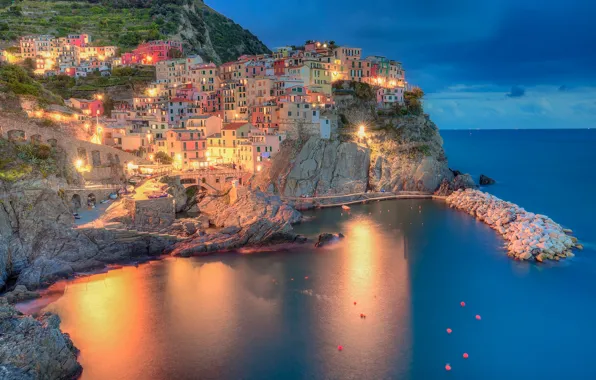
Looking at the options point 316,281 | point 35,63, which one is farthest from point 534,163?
point 35,63

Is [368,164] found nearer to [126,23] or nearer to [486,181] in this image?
[486,181]

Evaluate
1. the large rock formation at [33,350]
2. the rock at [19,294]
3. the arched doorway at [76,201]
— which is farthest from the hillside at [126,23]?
the large rock formation at [33,350]

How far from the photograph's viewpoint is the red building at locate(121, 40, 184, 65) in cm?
5934

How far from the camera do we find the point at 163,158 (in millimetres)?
39938

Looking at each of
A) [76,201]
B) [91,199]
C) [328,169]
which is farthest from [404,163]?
[76,201]

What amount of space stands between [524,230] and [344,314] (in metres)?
16.4

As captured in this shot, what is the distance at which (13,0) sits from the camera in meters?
79.2

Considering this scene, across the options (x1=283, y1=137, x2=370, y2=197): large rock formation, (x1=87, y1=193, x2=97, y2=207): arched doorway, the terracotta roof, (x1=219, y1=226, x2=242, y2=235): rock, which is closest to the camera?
(x1=219, y1=226, x2=242, y2=235): rock

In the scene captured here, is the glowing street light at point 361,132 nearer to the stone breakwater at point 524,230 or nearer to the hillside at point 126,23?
the stone breakwater at point 524,230

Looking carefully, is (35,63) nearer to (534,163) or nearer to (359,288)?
(359,288)

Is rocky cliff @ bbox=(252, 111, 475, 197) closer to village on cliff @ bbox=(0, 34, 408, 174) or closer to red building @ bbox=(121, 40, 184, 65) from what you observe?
village on cliff @ bbox=(0, 34, 408, 174)

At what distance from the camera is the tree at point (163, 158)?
3988 cm

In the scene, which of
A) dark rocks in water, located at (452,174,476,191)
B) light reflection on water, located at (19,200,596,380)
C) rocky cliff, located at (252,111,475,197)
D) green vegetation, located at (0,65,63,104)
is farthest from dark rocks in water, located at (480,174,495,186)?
green vegetation, located at (0,65,63,104)

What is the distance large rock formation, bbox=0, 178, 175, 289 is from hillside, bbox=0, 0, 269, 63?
A: 1794 inches
